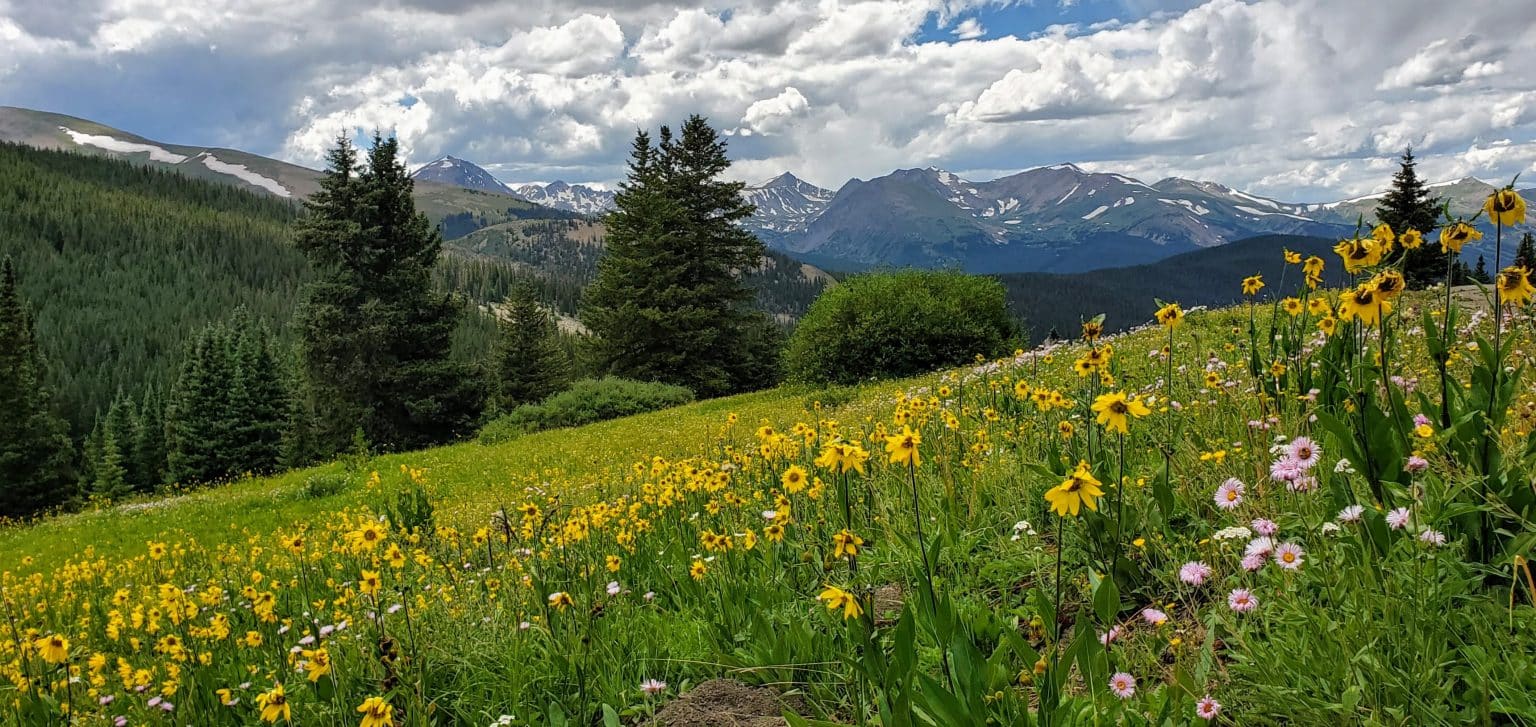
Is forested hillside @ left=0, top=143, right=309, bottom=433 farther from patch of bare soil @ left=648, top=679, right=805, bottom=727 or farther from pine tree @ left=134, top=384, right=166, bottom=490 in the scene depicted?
patch of bare soil @ left=648, top=679, right=805, bottom=727

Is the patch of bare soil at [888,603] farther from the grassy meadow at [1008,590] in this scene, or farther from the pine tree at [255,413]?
the pine tree at [255,413]

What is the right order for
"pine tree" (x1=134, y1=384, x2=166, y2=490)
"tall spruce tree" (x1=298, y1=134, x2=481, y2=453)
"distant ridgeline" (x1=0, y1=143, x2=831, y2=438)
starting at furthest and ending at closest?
1. "distant ridgeline" (x1=0, y1=143, x2=831, y2=438)
2. "pine tree" (x1=134, y1=384, x2=166, y2=490)
3. "tall spruce tree" (x1=298, y1=134, x2=481, y2=453)

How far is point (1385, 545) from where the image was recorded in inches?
83.2

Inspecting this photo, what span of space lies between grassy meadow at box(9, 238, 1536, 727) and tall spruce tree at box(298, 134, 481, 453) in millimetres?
27088

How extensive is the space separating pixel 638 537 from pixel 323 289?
3118 cm

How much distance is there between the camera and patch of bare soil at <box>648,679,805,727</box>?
2.56 m

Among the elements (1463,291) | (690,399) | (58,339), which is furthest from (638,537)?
(58,339)

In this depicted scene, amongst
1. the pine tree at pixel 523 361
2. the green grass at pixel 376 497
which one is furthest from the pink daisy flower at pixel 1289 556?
the pine tree at pixel 523 361

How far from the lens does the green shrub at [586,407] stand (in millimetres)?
24562

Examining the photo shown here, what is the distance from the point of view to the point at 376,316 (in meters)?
30.5

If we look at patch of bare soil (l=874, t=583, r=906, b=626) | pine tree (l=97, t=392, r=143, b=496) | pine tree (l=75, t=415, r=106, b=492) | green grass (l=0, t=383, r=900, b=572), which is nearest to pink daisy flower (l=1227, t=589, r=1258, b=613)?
patch of bare soil (l=874, t=583, r=906, b=626)

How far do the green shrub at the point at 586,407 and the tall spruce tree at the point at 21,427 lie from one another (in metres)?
36.4

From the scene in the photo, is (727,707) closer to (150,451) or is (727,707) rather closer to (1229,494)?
(1229,494)

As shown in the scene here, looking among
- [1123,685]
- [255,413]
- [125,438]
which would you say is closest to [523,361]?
[255,413]
